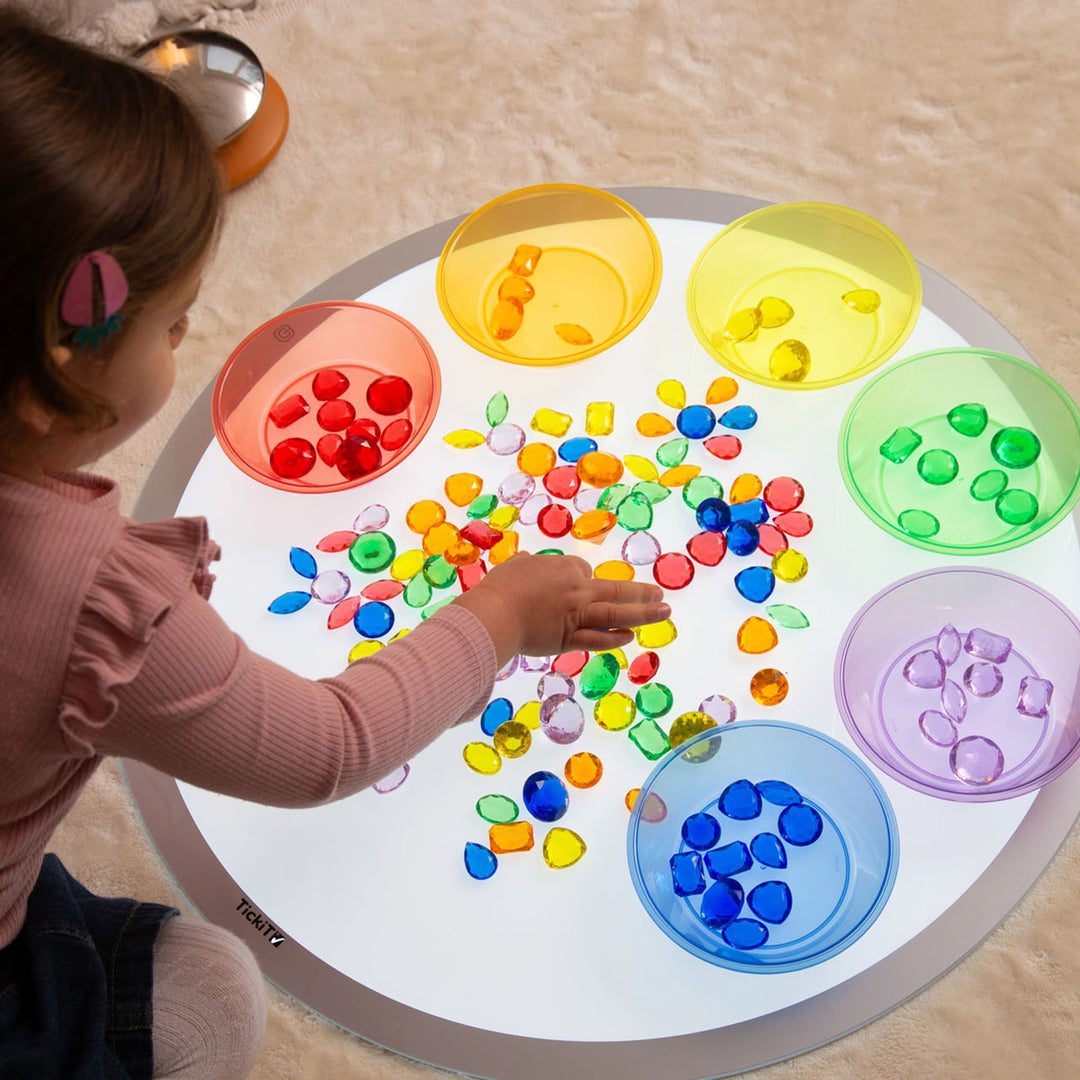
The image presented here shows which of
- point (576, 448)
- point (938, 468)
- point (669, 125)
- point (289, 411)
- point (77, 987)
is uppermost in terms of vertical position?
point (669, 125)

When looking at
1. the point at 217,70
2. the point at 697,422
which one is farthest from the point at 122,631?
the point at 217,70

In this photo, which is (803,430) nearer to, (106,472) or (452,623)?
(452,623)

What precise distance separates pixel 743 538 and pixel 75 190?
548 mm

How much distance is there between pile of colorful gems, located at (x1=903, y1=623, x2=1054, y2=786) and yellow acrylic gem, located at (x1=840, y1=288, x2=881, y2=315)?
31 cm

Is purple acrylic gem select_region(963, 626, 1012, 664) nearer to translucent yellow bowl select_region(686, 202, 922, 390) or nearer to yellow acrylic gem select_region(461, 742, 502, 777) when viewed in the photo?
translucent yellow bowl select_region(686, 202, 922, 390)

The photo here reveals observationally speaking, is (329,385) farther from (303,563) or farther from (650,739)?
(650,739)

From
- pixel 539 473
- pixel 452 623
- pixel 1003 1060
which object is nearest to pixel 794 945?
pixel 1003 1060

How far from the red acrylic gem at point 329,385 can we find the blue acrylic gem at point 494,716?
1.13ft

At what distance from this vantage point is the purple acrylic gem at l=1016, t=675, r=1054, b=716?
82 cm

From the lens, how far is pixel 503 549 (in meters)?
0.91

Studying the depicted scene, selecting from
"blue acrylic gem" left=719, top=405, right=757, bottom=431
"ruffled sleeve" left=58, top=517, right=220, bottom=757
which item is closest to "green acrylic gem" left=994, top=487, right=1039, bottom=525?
"blue acrylic gem" left=719, top=405, right=757, bottom=431

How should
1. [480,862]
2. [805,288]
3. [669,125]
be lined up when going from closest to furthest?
1. [480,862]
2. [805,288]
3. [669,125]

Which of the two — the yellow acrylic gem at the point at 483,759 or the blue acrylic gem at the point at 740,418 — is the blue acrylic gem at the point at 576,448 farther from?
the yellow acrylic gem at the point at 483,759

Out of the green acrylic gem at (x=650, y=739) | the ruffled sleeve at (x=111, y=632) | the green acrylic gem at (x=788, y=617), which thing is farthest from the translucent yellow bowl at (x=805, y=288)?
the ruffled sleeve at (x=111, y=632)
